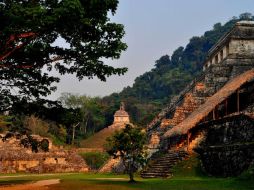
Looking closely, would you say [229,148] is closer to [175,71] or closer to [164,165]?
[164,165]

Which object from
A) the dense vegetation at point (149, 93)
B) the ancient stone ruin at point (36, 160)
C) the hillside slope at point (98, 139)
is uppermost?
the dense vegetation at point (149, 93)

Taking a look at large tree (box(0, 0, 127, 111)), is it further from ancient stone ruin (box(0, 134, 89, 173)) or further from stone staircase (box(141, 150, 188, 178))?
ancient stone ruin (box(0, 134, 89, 173))

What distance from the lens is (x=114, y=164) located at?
3306 cm

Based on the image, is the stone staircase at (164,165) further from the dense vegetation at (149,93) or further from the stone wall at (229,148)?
the dense vegetation at (149,93)

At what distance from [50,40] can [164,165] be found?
1045 centimetres

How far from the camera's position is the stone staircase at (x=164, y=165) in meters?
22.3

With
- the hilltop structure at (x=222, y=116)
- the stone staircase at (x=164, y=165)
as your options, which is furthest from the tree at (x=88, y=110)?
the stone staircase at (x=164, y=165)

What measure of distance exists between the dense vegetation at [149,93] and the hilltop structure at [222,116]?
17.6m

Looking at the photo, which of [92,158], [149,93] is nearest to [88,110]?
[92,158]

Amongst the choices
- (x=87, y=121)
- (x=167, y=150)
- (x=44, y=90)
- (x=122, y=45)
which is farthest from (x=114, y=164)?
(x=87, y=121)

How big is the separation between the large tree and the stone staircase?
25.9 feet

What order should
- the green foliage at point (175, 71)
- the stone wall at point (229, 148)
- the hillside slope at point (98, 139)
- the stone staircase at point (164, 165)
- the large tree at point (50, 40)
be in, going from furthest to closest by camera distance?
the green foliage at point (175, 71) < the hillside slope at point (98, 139) < the stone staircase at point (164, 165) < the stone wall at point (229, 148) < the large tree at point (50, 40)

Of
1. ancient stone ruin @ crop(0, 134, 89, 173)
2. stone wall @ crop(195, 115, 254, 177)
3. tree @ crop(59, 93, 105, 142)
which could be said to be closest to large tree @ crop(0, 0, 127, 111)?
stone wall @ crop(195, 115, 254, 177)

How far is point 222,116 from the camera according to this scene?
26.1 meters
